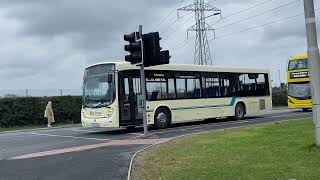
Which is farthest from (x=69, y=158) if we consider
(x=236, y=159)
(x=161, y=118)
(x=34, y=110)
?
(x=34, y=110)

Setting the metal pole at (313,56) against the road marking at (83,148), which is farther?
the road marking at (83,148)

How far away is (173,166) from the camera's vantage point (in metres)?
11.2

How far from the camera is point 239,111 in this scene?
2897 centimetres

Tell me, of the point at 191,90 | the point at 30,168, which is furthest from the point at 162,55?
the point at 30,168

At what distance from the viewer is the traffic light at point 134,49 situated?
778 inches

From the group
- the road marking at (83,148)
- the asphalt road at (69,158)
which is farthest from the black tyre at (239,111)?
the road marking at (83,148)

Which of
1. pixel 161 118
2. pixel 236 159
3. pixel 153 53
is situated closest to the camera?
pixel 236 159

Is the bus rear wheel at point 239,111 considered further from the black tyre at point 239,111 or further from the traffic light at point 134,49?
the traffic light at point 134,49

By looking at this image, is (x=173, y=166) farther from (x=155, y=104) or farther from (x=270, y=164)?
(x=155, y=104)

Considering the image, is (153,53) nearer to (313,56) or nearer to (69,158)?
(69,158)

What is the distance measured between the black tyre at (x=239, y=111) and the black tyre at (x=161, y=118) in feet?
17.9

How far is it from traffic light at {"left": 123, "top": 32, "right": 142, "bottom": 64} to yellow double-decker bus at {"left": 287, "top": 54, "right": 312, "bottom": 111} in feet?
60.4

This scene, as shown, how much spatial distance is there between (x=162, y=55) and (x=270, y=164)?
10136 mm

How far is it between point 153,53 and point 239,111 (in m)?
10.6
